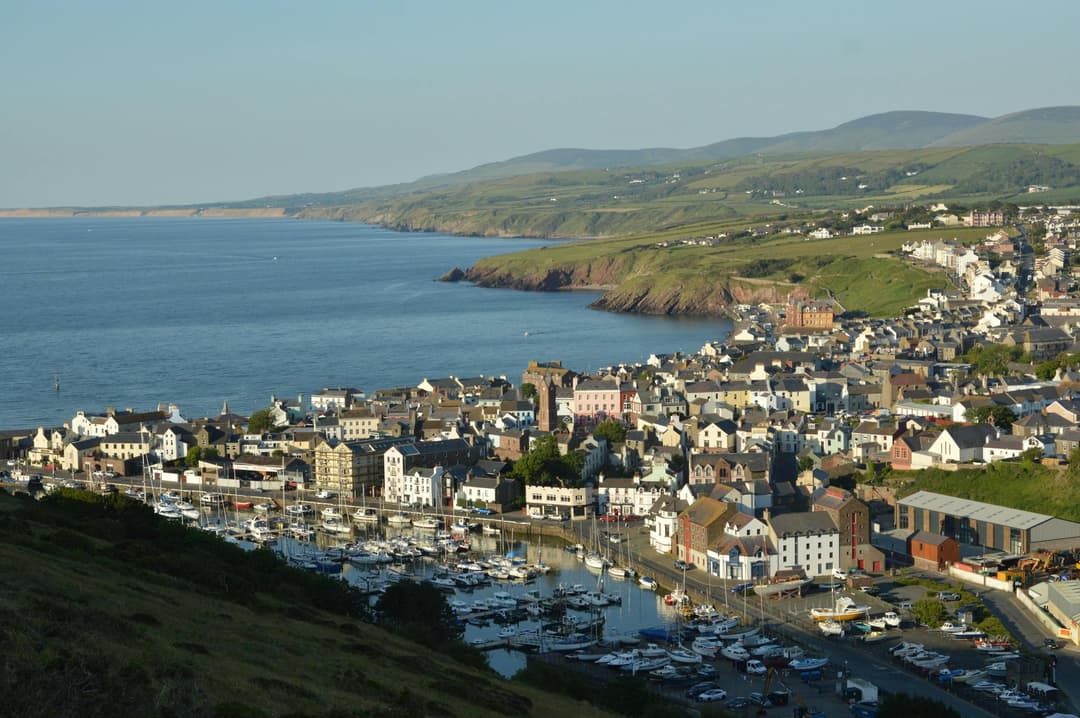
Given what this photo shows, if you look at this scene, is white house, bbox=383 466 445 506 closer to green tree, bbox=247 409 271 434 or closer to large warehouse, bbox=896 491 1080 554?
green tree, bbox=247 409 271 434

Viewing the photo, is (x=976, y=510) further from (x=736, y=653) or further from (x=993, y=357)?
(x=993, y=357)

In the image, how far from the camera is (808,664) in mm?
20375

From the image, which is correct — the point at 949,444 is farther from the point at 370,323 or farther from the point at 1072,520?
the point at 370,323

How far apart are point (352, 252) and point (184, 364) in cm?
8915

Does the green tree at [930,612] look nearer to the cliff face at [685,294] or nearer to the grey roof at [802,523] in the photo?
the grey roof at [802,523]

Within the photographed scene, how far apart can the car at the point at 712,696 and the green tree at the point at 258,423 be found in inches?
877

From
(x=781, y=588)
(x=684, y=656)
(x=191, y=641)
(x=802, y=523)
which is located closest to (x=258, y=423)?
(x=802, y=523)

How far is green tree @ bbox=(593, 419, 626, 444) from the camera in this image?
3634 cm

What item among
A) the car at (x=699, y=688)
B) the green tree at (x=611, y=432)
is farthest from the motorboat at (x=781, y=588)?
the green tree at (x=611, y=432)

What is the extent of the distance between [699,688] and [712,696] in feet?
1.26

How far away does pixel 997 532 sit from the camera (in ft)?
87.6

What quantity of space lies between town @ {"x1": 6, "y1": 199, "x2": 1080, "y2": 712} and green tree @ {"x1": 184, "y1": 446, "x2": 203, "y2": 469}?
60 mm

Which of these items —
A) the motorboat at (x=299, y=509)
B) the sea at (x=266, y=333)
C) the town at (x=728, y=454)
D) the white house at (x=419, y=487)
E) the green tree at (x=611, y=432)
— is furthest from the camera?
the sea at (x=266, y=333)

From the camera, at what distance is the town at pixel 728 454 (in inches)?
1030
